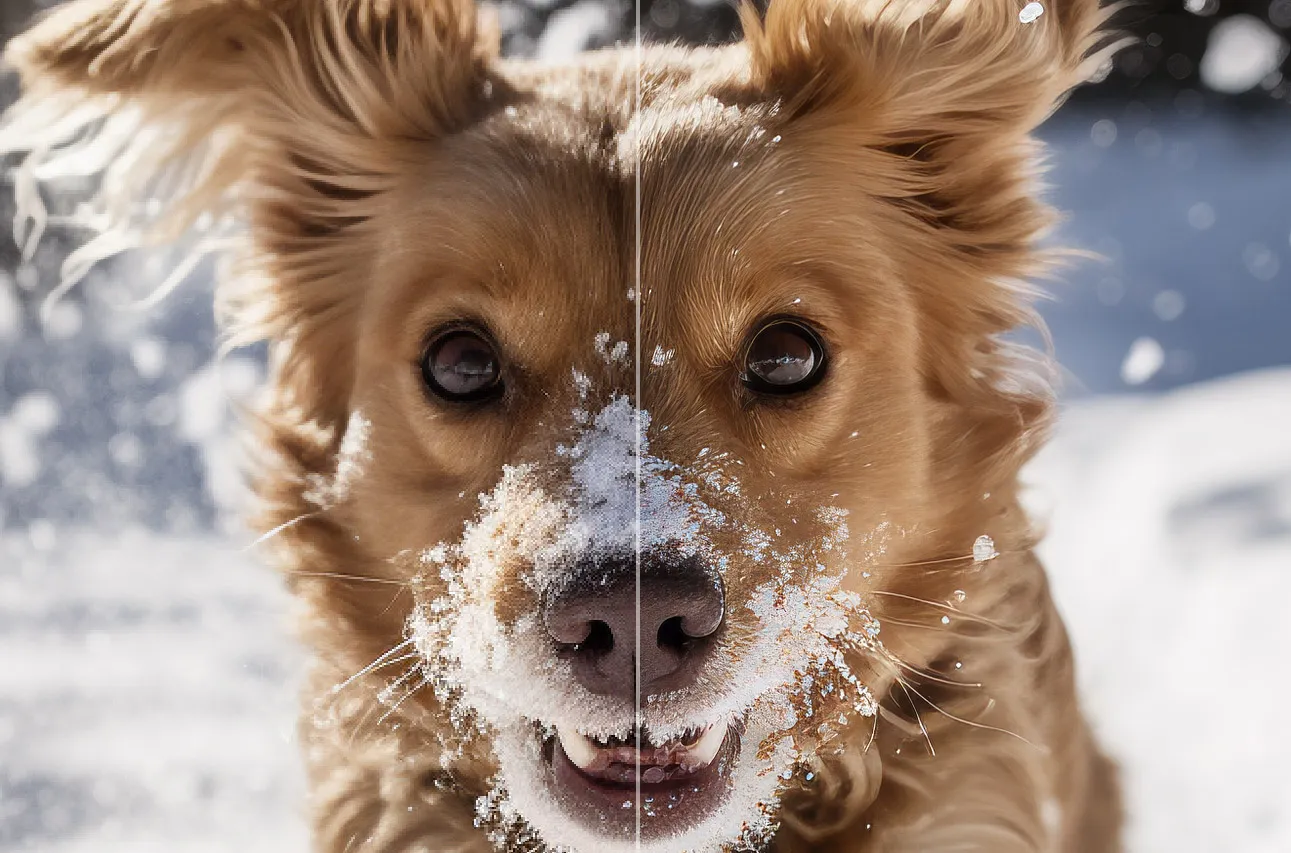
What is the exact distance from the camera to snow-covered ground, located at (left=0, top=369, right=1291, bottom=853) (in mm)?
2977

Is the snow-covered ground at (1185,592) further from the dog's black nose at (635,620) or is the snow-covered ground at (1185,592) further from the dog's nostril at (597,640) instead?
the dog's nostril at (597,640)

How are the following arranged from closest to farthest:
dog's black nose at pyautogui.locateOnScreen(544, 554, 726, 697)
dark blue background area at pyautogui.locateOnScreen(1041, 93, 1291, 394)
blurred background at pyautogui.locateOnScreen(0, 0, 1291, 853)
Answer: dog's black nose at pyautogui.locateOnScreen(544, 554, 726, 697) → blurred background at pyautogui.locateOnScreen(0, 0, 1291, 853) → dark blue background area at pyautogui.locateOnScreen(1041, 93, 1291, 394)

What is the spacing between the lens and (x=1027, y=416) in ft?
8.09

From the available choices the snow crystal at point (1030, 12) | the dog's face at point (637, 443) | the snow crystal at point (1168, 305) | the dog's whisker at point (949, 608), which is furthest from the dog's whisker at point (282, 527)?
the snow crystal at point (1168, 305)

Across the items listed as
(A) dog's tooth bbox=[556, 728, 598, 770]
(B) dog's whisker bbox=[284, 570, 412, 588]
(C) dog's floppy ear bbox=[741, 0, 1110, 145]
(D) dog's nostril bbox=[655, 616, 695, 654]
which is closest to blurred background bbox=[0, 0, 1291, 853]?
(B) dog's whisker bbox=[284, 570, 412, 588]

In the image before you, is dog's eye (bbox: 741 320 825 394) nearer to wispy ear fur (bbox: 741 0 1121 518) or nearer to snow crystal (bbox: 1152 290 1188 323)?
wispy ear fur (bbox: 741 0 1121 518)

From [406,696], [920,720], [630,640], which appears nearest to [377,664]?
[406,696]

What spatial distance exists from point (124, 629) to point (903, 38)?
278 centimetres

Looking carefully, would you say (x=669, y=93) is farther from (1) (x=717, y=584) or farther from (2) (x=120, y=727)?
(2) (x=120, y=727)

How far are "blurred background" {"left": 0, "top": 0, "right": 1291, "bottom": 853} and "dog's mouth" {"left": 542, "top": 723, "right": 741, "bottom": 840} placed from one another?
3.07 feet

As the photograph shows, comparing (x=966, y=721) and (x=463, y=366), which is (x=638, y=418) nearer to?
(x=463, y=366)

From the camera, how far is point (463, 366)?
6.77 feet

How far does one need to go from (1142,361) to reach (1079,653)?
0.96 meters

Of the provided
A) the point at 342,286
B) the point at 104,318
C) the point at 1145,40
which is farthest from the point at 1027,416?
the point at 104,318
